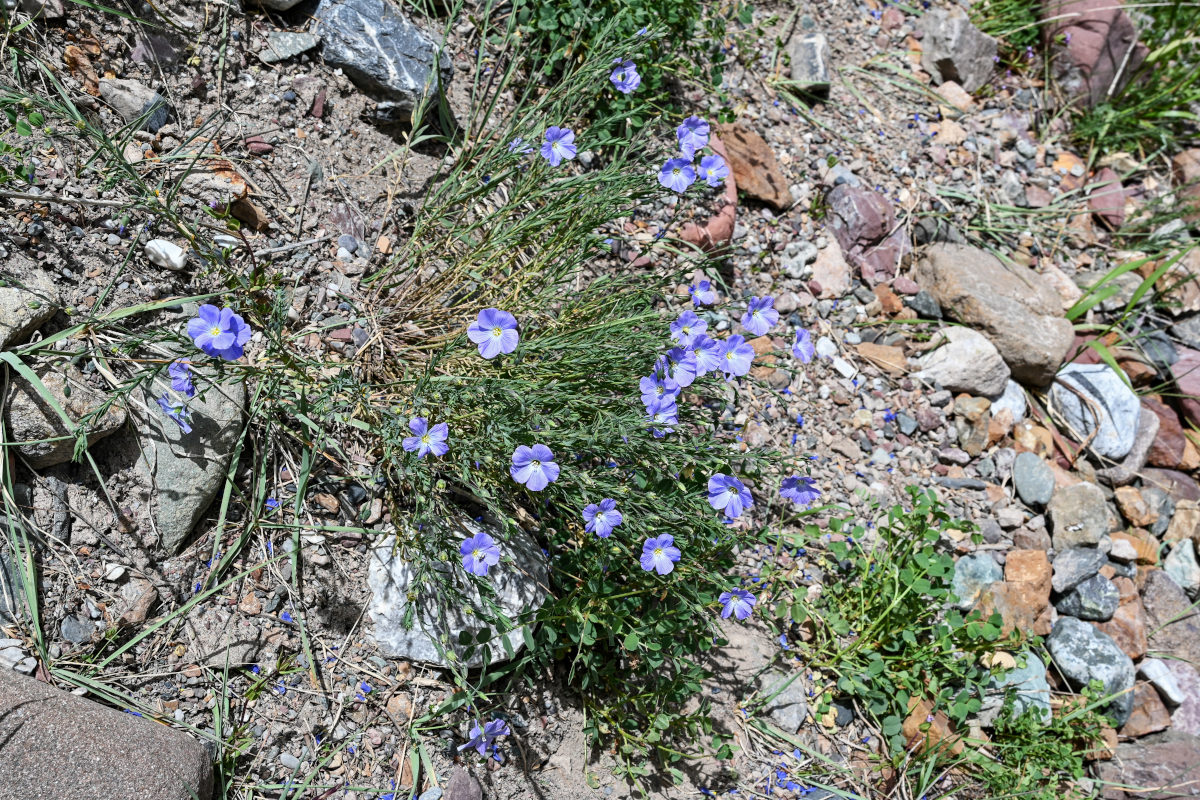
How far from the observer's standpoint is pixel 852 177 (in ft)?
13.9

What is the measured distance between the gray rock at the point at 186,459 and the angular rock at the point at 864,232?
9.57 feet

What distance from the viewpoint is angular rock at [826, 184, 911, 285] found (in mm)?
4078

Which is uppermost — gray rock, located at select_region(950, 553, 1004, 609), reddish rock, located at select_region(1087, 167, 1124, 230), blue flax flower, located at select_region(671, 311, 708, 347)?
blue flax flower, located at select_region(671, 311, 708, 347)

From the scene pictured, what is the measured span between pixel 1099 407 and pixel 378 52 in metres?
3.77

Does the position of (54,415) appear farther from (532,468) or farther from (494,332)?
(532,468)

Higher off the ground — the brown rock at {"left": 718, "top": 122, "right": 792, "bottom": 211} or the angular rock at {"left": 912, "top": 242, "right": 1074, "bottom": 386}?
the brown rock at {"left": 718, "top": 122, "right": 792, "bottom": 211}

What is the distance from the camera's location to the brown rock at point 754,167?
→ 3926 mm

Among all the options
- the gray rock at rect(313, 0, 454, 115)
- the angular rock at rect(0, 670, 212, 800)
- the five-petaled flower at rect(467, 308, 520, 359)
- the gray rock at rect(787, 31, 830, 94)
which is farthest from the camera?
the gray rock at rect(787, 31, 830, 94)

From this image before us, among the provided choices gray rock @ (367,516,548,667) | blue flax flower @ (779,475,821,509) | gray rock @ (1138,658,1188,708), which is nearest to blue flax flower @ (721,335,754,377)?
blue flax flower @ (779,475,821,509)

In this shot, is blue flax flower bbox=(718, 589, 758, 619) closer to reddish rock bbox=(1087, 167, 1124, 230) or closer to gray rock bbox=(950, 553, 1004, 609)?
gray rock bbox=(950, 553, 1004, 609)

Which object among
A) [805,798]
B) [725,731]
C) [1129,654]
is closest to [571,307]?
[725,731]

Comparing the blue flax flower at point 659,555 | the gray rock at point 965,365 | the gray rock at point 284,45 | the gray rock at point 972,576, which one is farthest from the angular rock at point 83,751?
the gray rock at point 965,365

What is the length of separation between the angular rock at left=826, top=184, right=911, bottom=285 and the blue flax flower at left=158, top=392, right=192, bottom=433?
305 cm

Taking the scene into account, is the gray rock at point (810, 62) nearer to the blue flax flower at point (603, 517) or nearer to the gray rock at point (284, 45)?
the gray rock at point (284, 45)
